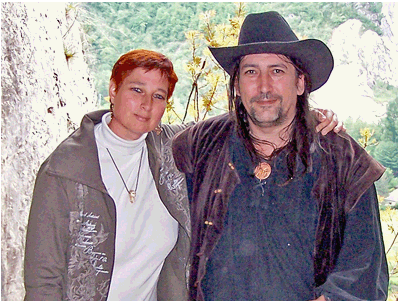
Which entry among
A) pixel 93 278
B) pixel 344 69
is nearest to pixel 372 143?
pixel 344 69

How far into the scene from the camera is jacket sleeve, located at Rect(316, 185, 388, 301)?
1524mm

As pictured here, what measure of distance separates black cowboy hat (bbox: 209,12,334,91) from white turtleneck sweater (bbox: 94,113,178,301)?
0.46 m

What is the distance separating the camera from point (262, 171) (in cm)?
167

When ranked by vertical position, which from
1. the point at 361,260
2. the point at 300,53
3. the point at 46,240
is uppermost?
the point at 300,53

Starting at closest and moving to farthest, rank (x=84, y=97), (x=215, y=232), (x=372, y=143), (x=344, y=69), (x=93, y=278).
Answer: (x=93, y=278) < (x=215, y=232) < (x=372, y=143) < (x=344, y=69) < (x=84, y=97)

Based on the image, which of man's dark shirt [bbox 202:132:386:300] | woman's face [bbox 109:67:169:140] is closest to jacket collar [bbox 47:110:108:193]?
woman's face [bbox 109:67:169:140]

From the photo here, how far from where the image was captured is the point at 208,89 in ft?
7.99

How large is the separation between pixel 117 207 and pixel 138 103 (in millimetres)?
357

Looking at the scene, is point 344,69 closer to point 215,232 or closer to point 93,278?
point 215,232

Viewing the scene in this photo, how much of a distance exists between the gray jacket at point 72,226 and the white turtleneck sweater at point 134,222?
0.10ft

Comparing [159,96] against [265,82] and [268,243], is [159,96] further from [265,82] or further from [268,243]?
[268,243]

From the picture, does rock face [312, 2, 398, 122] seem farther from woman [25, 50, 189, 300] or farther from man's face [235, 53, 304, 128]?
woman [25, 50, 189, 300]

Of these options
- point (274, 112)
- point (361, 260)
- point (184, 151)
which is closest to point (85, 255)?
point (184, 151)

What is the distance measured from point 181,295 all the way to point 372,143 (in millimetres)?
1261
